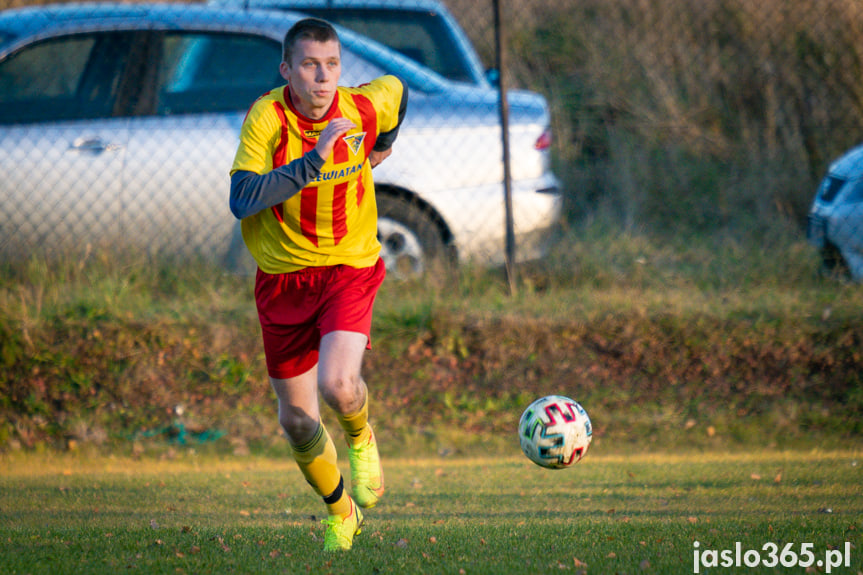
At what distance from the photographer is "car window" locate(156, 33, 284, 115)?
6.29 meters

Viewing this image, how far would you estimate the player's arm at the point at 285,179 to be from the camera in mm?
3301

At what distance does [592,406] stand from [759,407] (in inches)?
44.4

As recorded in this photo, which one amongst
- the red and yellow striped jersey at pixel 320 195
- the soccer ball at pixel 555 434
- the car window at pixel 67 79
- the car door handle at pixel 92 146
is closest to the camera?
the red and yellow striped jersey at pixel 320 195

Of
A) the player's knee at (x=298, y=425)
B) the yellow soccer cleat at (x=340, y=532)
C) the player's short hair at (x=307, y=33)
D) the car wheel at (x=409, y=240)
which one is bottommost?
the yellow soccer cleat at (x=340, y=532)

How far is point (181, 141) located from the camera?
6148 millimetres

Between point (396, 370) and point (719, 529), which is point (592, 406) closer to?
point (396, 370)

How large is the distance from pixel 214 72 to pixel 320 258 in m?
3.22

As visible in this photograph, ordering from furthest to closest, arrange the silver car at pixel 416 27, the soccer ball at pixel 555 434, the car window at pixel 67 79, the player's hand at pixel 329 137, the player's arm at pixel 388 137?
1. the silver car at pixel 416 27
2. the car window at pixel 67 79
3. the player's arm at pixel 388 137
4. the soccer ball at pixel 555 434
5. the player's hand at pixel 329 137

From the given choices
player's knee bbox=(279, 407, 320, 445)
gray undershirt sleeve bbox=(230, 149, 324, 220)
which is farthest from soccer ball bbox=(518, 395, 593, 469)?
gray undershirt sleeve bbox=(230, 149, 324, 220)

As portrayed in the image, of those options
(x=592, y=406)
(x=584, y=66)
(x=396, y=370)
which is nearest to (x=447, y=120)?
(x=396, y=370)

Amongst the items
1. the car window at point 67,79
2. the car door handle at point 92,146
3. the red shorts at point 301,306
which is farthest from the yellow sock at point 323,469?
the car window at point 67,79

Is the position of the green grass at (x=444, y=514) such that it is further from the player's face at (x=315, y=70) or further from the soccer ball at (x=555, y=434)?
the player's face at (x=315, y=70)

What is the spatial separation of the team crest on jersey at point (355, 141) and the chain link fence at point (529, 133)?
8.28 feet

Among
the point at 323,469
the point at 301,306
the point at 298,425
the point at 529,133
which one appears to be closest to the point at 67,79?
the point at 529,133
